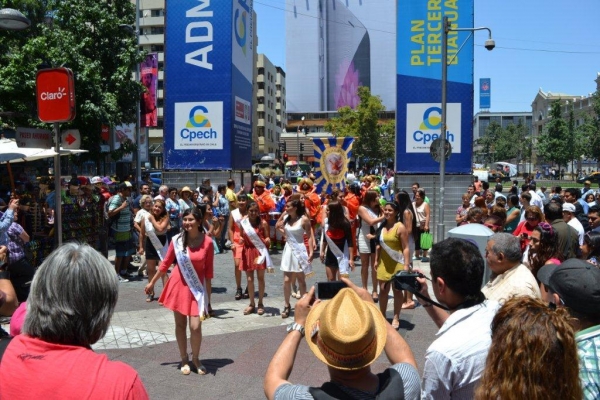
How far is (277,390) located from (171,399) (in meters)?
3.44

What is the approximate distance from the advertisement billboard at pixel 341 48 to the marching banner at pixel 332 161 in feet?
210

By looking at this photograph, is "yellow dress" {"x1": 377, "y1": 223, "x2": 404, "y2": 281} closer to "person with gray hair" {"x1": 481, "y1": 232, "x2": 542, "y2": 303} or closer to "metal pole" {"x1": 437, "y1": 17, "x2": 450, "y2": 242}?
"person with gray hair" {"x1": 481, "y1": 232, "x2": 542, "y2": 303}

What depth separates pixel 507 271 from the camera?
4113 millimetres

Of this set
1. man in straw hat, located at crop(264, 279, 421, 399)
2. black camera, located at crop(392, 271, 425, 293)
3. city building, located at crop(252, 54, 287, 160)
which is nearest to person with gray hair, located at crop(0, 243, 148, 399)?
man in straw hat, located at crop(264, 279, 421, 399)

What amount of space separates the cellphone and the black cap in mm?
1041

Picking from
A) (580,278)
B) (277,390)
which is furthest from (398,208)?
(277,390)

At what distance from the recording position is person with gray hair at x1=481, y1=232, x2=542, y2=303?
3962 millimetres

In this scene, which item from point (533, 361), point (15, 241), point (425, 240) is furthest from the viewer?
point (425, 240)

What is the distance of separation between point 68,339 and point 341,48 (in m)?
81.2

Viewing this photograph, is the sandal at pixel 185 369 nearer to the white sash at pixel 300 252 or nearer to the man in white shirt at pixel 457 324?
the white sash at pixel 300 252

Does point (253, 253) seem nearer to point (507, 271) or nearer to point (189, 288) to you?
point (189, 288)

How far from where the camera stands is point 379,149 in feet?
175

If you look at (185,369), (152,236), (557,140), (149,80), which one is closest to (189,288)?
(185,369)

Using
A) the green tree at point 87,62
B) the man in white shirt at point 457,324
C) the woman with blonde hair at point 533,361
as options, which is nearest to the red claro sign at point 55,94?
the man in white shirt at point 457,324
